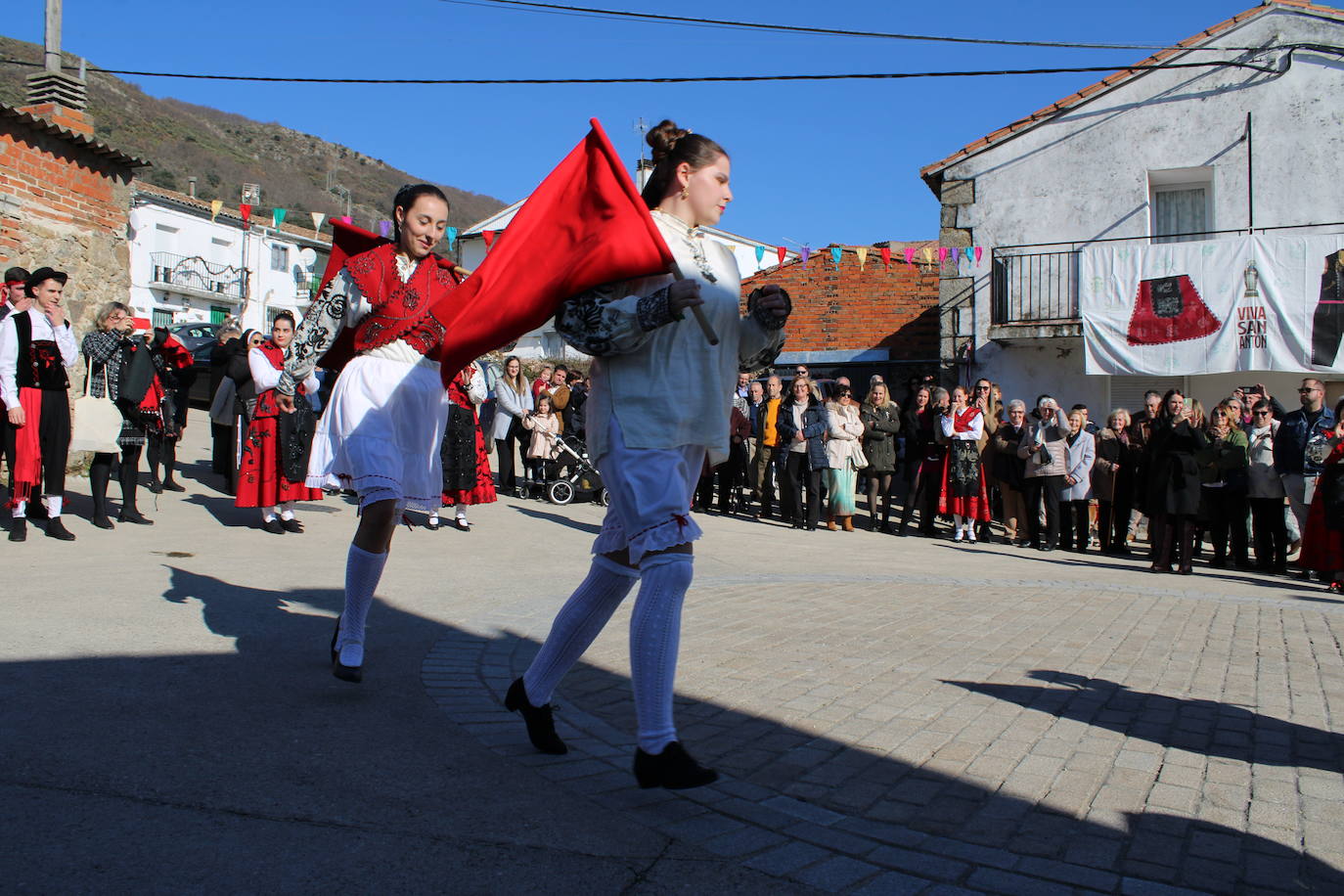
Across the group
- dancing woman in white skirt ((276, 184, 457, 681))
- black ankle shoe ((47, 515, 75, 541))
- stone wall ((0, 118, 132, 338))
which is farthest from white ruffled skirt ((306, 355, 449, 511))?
stone wall ((0, 118, 132, 338))

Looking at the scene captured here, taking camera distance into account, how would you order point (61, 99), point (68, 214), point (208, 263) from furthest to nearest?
point (208, 263) < point (61, 99) < point (68, 214)

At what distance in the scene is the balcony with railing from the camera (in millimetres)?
56438

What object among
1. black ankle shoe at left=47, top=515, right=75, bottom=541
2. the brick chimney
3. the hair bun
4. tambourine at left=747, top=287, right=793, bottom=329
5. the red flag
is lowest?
black ankle shoe at left=47, top=515, right=75, bottom=541

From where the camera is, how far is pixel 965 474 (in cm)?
1309

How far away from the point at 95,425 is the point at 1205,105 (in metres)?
17.6

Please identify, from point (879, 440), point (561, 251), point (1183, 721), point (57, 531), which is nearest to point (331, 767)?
point (561, 251)

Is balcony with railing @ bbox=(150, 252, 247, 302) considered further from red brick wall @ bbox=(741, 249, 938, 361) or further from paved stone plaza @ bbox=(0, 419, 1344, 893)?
paved stone plaza @ bbox=(0, 419, 1344, 893)

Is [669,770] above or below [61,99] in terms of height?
below

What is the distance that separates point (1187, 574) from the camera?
33.7ft

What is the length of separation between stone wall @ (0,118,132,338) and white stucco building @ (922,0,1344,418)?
533 inches

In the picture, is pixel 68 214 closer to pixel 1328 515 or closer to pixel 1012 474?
pixel 1012 474

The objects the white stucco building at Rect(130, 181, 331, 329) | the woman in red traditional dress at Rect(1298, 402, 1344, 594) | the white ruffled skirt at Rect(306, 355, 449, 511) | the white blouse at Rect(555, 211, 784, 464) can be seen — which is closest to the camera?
the white blouse at Rect(555, 211, 784, 464)

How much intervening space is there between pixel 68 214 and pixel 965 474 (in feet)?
34.9

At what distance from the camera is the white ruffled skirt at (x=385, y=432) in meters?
4.11
